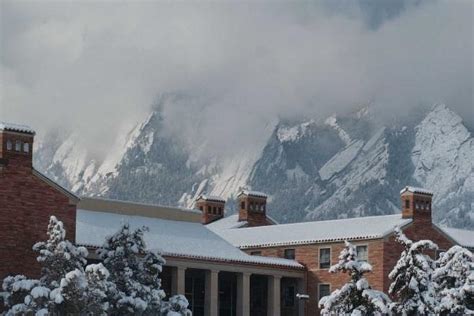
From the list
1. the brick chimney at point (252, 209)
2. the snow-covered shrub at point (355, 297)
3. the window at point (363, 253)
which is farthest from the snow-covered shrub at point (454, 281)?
the brick chimney at point (252, 209)

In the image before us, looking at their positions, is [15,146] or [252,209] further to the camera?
[252,209]

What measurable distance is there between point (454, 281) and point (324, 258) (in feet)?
74.6

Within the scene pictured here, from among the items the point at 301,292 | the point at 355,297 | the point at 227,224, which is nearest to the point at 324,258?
the point at 301,292

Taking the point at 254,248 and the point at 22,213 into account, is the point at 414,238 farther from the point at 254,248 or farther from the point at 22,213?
the point at 22,213

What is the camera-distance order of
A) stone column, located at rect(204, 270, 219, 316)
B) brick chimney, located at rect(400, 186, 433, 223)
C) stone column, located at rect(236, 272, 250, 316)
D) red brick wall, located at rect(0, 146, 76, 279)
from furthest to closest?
brick chimney, located at rect(400, 186, 433, 223) → stone column, located at rect(236, 272, 250, 316) → stone column, located at rect(204, 270, 219, 316) → red brick wall, located at rect(0, 146, 76, 279)

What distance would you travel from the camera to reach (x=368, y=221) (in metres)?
77.8

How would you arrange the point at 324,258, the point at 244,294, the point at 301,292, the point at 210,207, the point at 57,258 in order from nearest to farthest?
the point at 57,258 < the point at 244,294 < the point at 324,258 < the point at 301,292 < the point at 210,207

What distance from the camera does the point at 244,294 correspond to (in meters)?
72.5

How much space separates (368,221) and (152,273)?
28.7 metres

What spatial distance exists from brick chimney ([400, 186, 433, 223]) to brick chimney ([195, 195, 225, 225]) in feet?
88.5

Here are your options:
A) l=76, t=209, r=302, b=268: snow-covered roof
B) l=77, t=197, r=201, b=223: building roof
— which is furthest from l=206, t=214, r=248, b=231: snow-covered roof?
l=76, t=209, r=302, b=268: snow-covered roof

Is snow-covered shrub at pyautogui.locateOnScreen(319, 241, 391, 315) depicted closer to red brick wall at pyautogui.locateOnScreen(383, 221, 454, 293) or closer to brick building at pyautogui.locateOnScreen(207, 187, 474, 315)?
red brick wall at pyautogui.locateOnScreen(383, 221, 454, 293)

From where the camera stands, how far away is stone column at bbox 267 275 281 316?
74.5m

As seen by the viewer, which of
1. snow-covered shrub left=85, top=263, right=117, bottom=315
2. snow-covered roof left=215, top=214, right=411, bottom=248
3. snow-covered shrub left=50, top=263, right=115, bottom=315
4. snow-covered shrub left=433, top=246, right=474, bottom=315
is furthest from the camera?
snow-covered roof left=215, top=214, right=411, bottom=248
